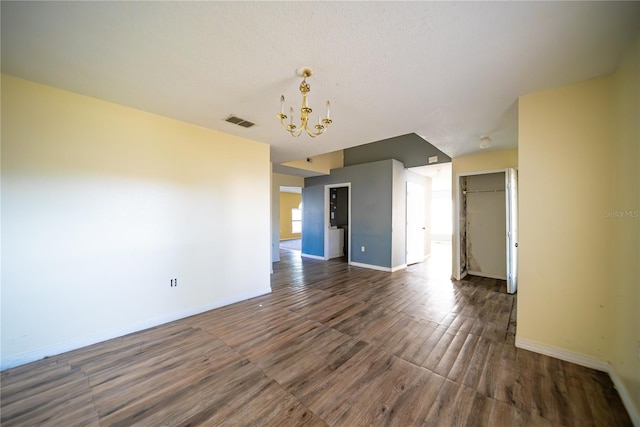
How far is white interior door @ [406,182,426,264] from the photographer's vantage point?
19.0 ft

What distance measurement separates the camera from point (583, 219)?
6.52 ft

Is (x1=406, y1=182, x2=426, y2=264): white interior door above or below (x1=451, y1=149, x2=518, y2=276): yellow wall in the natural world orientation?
below

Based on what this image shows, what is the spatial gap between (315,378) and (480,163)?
4.58m

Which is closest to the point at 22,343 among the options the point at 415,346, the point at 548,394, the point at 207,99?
the point at 207,99

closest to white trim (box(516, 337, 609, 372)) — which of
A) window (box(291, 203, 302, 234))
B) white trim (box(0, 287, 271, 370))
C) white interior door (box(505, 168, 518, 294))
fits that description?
white interior door (box(505, 168, 518, 294))

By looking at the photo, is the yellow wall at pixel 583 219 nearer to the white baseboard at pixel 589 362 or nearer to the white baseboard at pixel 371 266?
the white baseboard at pixel 589 362

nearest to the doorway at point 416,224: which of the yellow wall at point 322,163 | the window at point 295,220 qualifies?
the yellow wall at point 322,163

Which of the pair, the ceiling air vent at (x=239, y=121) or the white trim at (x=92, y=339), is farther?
the ceiling air vent at (x=239, y=121)

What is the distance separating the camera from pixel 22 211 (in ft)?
6.59

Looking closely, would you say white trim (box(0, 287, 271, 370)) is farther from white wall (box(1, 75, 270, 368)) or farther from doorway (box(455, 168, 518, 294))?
doorway (box(455, 168, 518, 294))

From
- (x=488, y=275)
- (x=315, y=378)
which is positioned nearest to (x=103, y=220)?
(x=315, y=378)

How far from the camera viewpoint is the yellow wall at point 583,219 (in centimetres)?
163

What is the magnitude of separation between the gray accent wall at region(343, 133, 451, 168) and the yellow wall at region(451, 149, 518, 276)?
378mm

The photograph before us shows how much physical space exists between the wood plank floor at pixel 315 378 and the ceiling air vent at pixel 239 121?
2.56 m
